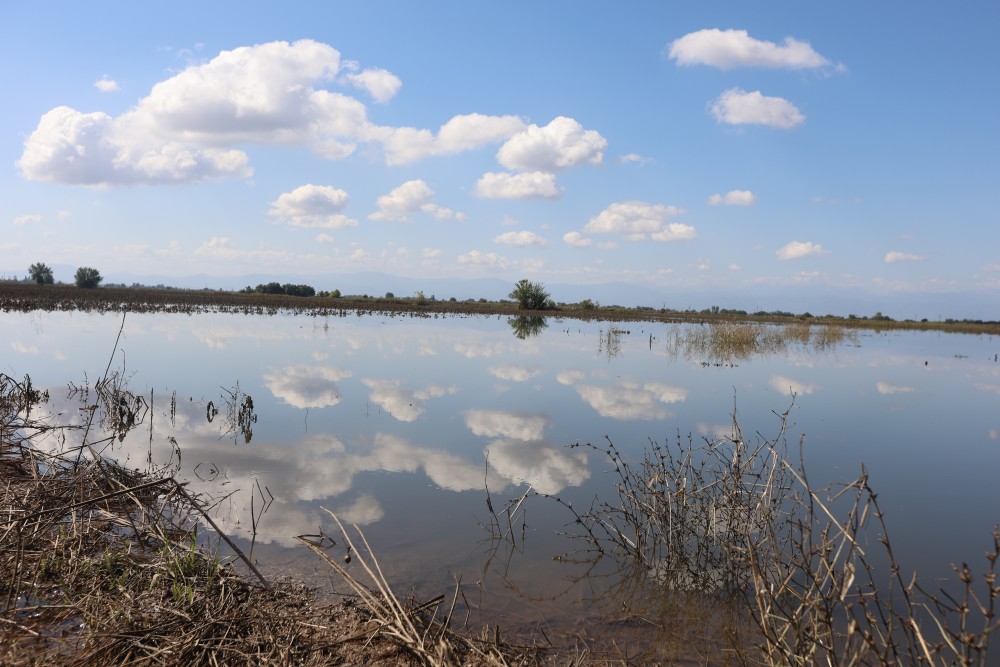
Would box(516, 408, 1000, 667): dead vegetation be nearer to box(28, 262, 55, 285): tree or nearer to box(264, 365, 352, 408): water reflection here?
box(264, 365, 352, 408): water reflection

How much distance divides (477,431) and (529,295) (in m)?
53.2

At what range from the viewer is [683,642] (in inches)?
205

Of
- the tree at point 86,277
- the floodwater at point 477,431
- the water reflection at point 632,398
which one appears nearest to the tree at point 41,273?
the tree at point 86,277

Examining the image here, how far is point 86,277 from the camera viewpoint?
66750mm

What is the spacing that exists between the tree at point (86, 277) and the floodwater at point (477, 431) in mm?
47567

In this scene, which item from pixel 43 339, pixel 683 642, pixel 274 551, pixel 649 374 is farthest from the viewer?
pixel 43 339

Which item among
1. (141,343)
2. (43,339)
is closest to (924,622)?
(141,343)

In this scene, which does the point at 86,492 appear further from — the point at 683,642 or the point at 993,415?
the point at 993,415

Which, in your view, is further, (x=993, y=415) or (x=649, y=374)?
(x=649, y=374)

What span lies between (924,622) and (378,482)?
6.92m

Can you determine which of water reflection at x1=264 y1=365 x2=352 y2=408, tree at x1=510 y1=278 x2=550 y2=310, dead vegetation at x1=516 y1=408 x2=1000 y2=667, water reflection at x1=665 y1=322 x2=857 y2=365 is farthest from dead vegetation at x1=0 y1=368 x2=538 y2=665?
tree at x1=510 y1=278 x2=550 y2=310

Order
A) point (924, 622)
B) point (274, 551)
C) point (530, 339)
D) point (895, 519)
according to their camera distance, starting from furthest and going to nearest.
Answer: point (530, 339)
point (895, 519)
point (274, 551)
point (924, 622)

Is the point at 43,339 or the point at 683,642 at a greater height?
the point at 43,339

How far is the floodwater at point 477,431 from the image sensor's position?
6.86 metres
